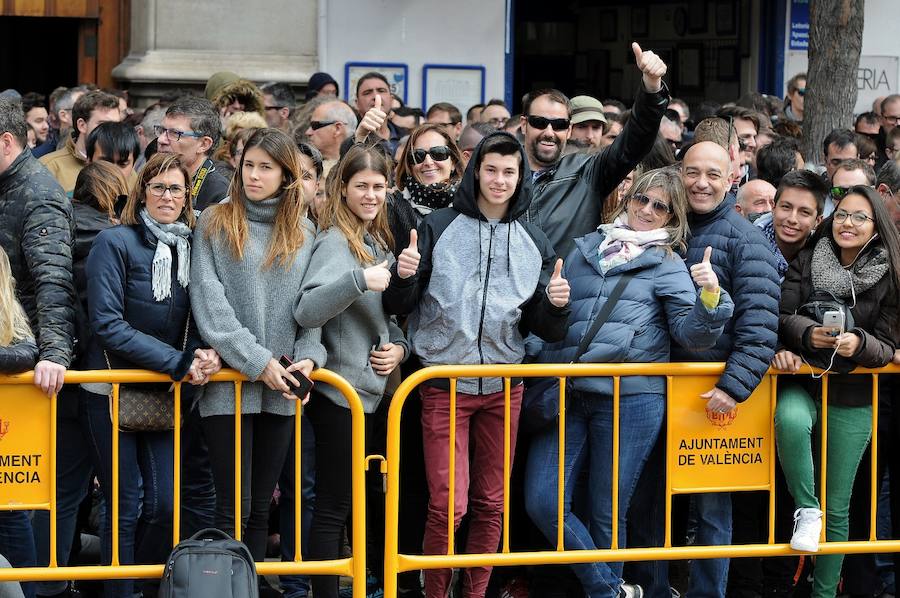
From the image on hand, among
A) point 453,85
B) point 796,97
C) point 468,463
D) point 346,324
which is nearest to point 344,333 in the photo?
point 346,324

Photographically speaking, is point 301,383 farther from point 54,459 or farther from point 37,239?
point 37,239

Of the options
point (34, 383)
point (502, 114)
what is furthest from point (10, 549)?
point (502, 114)

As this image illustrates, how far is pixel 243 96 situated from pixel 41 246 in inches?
145

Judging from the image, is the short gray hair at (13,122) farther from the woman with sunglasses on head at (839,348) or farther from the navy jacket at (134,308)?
the woman with sunglasses on head at (839,348)

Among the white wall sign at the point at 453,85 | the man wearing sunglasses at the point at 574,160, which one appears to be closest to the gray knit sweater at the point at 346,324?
the man wearing sunglasses at the point at 574,160

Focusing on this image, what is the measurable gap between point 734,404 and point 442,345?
1.24 m

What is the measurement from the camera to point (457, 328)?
555cm

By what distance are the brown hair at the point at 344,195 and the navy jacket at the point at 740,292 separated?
4.60 feet

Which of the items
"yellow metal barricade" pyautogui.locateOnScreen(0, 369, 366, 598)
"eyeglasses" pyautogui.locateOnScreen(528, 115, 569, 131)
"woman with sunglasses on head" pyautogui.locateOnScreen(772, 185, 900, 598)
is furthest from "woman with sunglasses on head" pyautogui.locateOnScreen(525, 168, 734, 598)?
"yellow metal barricade" pyautogui.locateOnScreen(0, 369, 366, 598)

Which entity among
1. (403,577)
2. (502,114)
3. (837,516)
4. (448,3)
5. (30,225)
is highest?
(448,3)

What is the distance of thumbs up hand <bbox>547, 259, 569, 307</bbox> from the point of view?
5.36m

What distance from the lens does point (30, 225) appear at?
5477 millimetres

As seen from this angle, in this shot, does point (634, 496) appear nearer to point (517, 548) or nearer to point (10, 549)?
point (517, 548)

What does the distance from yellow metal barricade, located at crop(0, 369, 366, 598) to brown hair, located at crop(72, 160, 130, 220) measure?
1.04m
